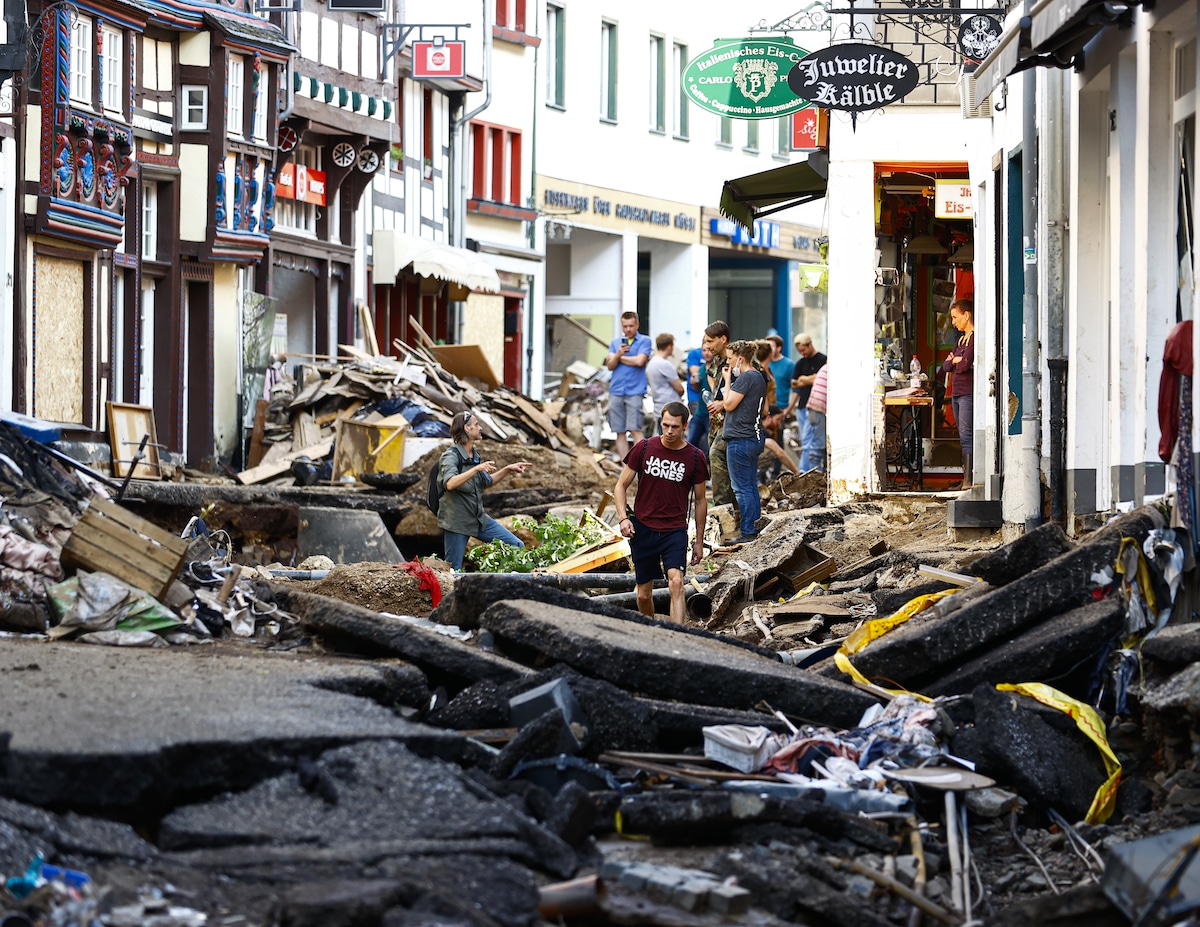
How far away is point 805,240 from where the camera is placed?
2092 inches

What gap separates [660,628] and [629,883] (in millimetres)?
4014

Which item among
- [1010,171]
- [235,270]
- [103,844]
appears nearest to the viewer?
[103,844]

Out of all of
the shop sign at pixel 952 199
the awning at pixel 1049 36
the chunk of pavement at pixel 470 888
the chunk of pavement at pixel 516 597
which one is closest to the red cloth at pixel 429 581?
the chunk of pavement at pixel 516 597

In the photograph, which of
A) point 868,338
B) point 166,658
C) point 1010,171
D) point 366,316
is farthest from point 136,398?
point 166,658

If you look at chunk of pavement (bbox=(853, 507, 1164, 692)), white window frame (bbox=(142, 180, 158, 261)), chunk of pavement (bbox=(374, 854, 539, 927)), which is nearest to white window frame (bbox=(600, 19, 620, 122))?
white window frame (bbox=(142, 180, 158, 261))

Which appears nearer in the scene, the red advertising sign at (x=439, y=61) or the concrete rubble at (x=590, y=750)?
the concrete rubble at (x=590, y=750)

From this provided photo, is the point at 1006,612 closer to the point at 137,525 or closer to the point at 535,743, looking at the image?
the point at 535,743

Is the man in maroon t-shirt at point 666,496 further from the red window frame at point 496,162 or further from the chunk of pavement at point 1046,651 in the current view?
the red window frame at point 496,162

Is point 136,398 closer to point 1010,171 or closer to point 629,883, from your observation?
point 1010,171

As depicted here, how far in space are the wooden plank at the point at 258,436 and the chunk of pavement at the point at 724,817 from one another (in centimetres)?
1872

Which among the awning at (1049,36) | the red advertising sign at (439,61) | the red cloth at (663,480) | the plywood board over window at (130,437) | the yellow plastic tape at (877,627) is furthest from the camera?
the red advertising sign at (439,61)

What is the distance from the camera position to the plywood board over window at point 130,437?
22.3 metres

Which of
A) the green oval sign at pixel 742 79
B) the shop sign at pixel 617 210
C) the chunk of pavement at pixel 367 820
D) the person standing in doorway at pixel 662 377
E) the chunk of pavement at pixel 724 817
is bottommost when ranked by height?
the chunk of pavement at pixel 724 817

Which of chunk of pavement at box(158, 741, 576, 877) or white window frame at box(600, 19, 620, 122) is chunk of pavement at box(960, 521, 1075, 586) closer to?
chunk of pavement at box(158, 741, 576, 877)
